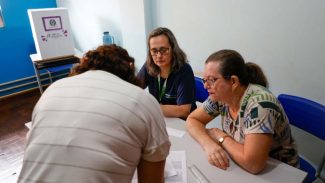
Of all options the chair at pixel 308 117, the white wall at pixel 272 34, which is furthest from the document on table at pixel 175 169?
the white wall at pixel 272 34

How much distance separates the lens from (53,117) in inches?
31.7

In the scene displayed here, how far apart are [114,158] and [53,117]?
8.9 inches

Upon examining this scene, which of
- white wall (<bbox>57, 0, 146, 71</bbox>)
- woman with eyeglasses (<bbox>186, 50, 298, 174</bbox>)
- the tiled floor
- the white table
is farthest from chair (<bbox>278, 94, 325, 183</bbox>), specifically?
the tiled floor

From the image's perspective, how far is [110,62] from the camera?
959mm

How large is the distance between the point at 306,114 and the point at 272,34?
0.72 m

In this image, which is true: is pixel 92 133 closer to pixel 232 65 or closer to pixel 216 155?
pixel 216 155

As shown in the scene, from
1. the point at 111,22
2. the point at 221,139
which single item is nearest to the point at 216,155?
the point at 221,139

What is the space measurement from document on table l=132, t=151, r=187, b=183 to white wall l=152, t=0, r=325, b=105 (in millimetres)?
1175

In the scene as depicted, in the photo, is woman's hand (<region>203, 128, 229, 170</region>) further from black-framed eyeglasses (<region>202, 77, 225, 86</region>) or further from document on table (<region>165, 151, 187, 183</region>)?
black-framed eyeglasses (<region>202, 77, 225, 86</region>)

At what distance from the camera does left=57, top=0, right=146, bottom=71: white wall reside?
9.66ft

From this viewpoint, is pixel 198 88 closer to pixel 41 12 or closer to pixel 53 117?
pixel 53 117

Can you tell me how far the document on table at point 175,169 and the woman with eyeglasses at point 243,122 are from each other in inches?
5.2

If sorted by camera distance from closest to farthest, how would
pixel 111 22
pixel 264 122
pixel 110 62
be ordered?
pixel 110 62
pixel 264 122
pixel 111 22

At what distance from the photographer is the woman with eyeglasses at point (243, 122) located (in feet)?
3.88
